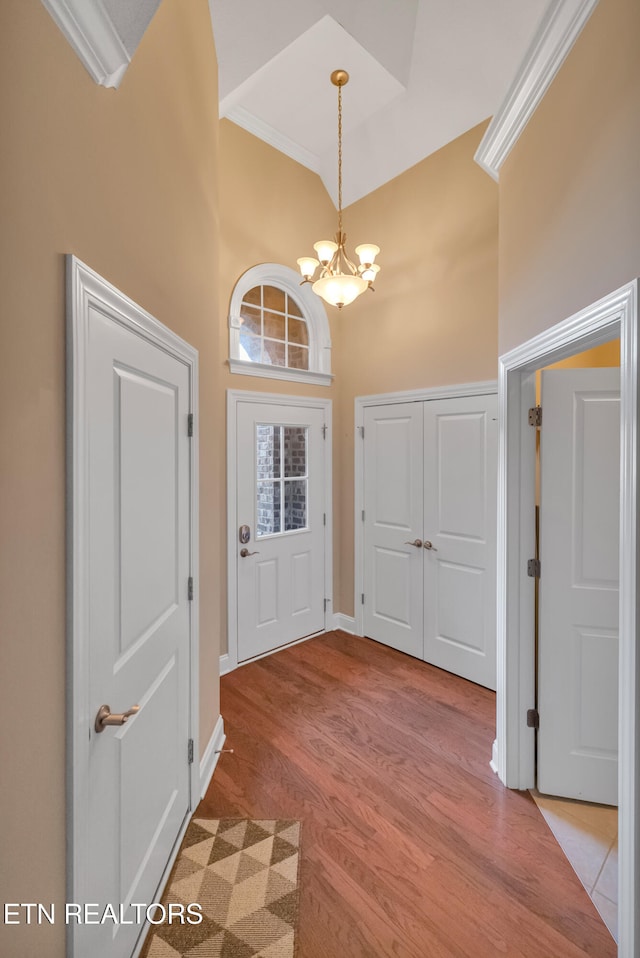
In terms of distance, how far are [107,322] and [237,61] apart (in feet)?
7.45

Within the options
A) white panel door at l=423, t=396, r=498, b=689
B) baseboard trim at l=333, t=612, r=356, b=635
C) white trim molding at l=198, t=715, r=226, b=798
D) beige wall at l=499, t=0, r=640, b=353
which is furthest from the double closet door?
white trim molding at l=198, t=715, r=226, b=798

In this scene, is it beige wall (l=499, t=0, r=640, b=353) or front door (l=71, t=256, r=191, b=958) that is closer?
front door (l=71, t=256, r=191, b=958)

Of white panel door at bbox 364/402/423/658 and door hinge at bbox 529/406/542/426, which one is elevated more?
door hinge at bbox 529/406/542/426

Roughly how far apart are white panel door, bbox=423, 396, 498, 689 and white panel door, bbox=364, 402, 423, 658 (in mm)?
89

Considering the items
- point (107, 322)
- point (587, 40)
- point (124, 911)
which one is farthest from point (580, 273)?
point (124, 911)

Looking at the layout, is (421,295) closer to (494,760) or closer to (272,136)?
(272,136)

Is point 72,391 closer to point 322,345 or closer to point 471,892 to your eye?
point 471,892

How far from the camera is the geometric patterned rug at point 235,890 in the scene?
136cm

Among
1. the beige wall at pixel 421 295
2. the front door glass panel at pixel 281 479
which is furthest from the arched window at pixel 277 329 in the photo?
the front door glass panel at pixel 281 479

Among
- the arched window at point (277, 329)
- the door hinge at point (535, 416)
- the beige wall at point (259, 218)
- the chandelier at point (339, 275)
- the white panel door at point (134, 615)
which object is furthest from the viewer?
the arched window at point (277, 329)

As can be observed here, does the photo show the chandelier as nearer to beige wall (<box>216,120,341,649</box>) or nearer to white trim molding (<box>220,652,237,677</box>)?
beige wall (<box>216,120,341,649</box>)

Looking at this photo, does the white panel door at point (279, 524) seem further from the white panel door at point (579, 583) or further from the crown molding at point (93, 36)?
the crown molding at point (93, 36)

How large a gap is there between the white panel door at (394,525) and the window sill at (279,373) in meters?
0.47

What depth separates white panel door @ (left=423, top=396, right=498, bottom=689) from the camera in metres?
2.88
